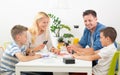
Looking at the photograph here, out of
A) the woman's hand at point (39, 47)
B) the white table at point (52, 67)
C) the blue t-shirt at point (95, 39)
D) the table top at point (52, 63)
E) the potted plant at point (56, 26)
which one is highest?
the potted plant at point (56, 26)

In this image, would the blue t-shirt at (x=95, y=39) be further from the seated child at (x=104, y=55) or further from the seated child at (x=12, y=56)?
the seated child at (x=12, y=56)

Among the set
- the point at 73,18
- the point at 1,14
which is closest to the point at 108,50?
the point at 73,18

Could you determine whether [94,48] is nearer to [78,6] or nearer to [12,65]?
[12,65]

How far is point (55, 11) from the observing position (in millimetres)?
4012

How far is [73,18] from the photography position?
400cm

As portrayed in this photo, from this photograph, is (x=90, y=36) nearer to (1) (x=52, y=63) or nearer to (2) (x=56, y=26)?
(2) (x=56, y=26)

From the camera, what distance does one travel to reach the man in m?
2.91

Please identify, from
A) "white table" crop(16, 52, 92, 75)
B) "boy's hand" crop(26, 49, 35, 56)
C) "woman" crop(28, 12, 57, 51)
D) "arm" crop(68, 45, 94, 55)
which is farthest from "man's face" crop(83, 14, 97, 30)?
"white table" crop(16, 52, 92, 75)

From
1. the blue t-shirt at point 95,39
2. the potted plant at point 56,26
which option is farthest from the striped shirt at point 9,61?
the potted plant at point 56,26

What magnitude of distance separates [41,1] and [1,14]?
0.65 m

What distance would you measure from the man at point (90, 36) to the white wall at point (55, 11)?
757 millimetres

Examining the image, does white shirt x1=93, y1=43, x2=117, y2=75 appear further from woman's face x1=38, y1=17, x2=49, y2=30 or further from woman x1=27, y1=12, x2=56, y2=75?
woman's face x1=38, y1=17, x2=49, y2=30

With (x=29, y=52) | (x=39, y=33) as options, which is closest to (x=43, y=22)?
(x=39, y=33)

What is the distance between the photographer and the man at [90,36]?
9.56ft
